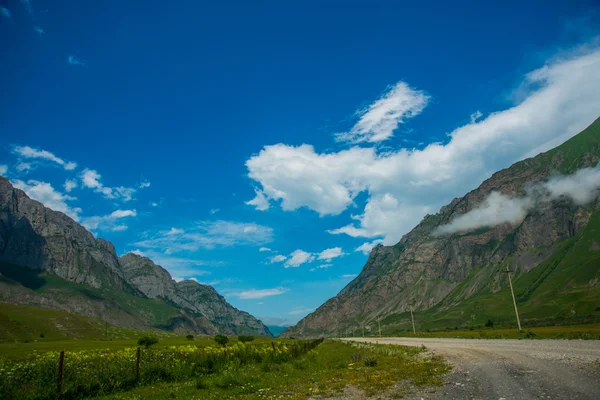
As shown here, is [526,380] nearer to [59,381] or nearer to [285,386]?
[285,386]

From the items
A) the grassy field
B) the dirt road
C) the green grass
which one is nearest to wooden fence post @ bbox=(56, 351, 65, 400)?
the grassy field

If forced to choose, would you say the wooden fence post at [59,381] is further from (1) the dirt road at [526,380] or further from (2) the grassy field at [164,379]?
(1) the dirt road at [526,380]

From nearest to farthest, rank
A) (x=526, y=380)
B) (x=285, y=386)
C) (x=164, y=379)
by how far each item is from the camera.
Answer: (x=526, y=380), (x=285, y=386), (x=164, y=379)

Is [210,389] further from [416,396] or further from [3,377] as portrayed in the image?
[416,396]

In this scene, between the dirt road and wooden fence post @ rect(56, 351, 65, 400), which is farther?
wooden fence post @ rect(56, 351, 65, 400)

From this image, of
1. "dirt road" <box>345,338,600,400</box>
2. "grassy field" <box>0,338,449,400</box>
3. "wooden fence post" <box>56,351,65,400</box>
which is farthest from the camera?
"wooden fence post" <box>56,351,65,400</box>

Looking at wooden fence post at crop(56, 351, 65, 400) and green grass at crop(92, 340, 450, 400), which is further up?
wooden fence post at crop(56, 351, 65, 400)

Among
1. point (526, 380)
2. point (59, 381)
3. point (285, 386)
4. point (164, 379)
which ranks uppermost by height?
point (59, 381)

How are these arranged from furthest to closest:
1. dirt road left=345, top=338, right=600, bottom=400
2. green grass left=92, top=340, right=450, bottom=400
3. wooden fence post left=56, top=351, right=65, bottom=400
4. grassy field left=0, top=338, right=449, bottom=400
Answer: green grass left=92, top=340, right=450, bottom=400 → wooden fence post left=56, top=351, right=65, bottom=400 → grassy field left=0, top=338, right=449, bottom=400 → dirt road left=345, top=338, right=600, bottom=400

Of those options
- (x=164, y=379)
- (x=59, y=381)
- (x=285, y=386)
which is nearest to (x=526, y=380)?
(x=285, y=386)

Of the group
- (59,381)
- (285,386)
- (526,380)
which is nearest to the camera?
(526,380)

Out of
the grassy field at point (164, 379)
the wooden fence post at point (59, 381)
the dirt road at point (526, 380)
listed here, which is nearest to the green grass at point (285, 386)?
the grassy field at point (164, 379)

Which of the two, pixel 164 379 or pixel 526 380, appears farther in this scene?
pixel 164 379

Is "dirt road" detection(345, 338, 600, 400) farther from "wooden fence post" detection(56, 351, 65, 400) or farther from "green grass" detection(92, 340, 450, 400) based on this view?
"wooden fence post" detection(56, 351, 65, 400)
